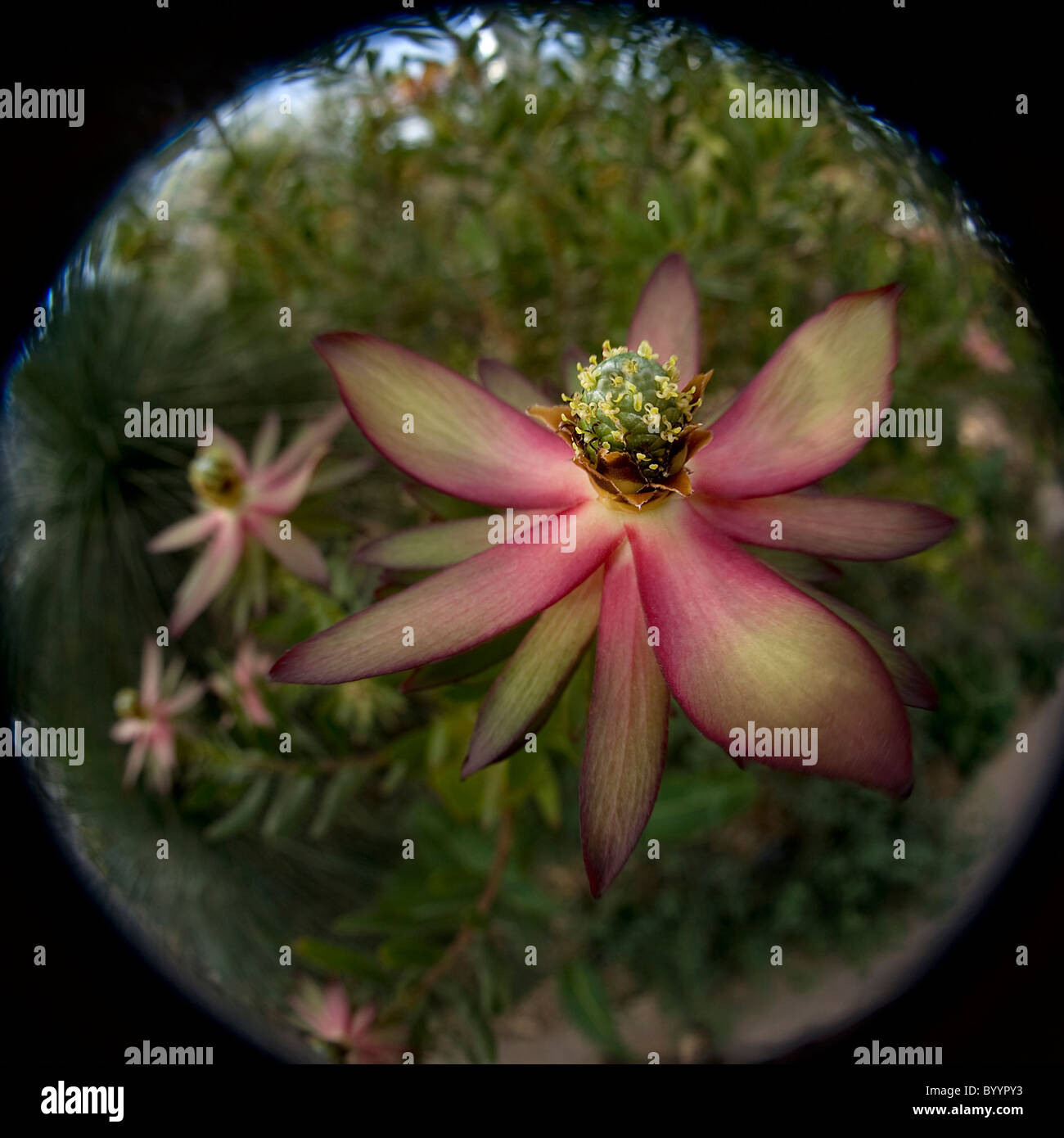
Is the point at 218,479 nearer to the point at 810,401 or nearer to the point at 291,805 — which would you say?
the point at 291,805

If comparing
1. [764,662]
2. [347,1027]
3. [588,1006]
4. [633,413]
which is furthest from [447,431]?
[588,1006]

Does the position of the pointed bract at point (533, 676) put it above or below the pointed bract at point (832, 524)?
below

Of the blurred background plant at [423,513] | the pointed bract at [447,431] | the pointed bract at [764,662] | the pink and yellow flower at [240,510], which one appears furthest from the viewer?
the blurred background plant at [423,513]

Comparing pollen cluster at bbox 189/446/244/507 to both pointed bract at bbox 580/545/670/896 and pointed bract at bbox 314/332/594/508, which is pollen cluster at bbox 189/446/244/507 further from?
pointed bract at bbox 580/545/670/896

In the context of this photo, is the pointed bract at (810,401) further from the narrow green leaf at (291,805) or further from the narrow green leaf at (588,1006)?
the narrow green leaf at (588,1006)

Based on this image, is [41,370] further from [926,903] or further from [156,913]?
[926,903]

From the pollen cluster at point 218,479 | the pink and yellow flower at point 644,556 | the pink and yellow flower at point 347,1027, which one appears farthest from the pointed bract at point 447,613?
the pink and yellow flower at point 347,1027

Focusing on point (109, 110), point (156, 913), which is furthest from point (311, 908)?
point (109, 110)

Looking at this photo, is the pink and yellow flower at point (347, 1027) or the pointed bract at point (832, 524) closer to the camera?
the pointed bract at point (832, 524)
